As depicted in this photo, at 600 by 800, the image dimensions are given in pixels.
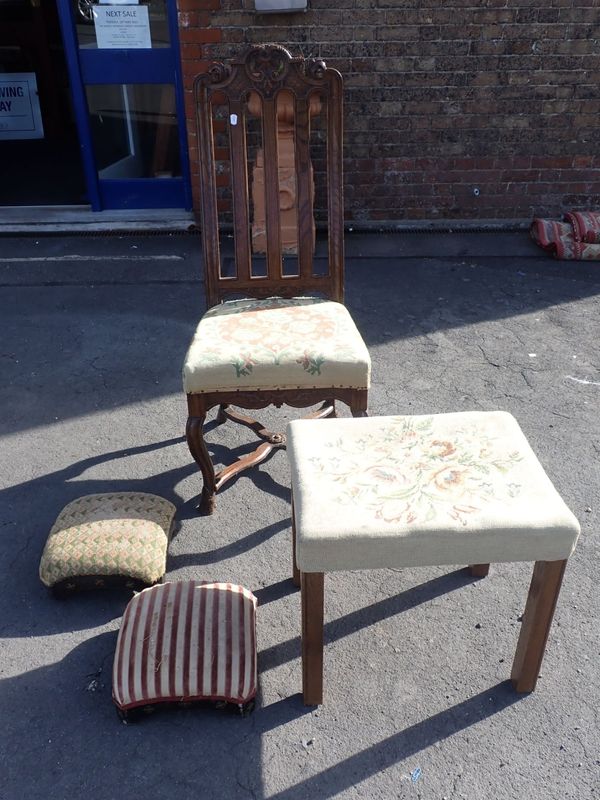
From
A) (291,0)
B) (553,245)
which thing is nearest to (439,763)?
(553,245)

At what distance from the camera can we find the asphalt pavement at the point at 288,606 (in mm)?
1633

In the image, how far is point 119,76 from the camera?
481 cm

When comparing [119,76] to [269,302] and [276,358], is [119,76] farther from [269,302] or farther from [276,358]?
[276,358]

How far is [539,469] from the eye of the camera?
164 centimetres

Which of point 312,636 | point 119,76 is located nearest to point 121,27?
point 119,76

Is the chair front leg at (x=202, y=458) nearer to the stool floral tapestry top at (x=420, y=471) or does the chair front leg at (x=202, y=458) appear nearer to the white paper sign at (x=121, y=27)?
the stool floral tapestry top at (x=420, y=471)

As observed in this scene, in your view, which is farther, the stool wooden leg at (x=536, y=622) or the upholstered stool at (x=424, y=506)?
the stool wooden leg at (x=536, y=622)

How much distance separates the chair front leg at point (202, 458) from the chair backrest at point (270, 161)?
0.59 m

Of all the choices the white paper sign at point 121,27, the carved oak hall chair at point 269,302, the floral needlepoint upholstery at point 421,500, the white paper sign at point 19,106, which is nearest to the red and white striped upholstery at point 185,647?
the floral needlepoint upholstery at point 421,500

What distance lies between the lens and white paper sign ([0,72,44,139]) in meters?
7.64

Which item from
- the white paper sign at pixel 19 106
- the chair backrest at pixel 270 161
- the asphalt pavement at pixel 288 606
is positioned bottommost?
the asphalt pavement at pixel 288 606

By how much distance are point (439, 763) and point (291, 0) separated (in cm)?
422

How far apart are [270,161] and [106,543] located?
1.45 m

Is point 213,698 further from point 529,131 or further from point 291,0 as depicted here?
point 529,131
